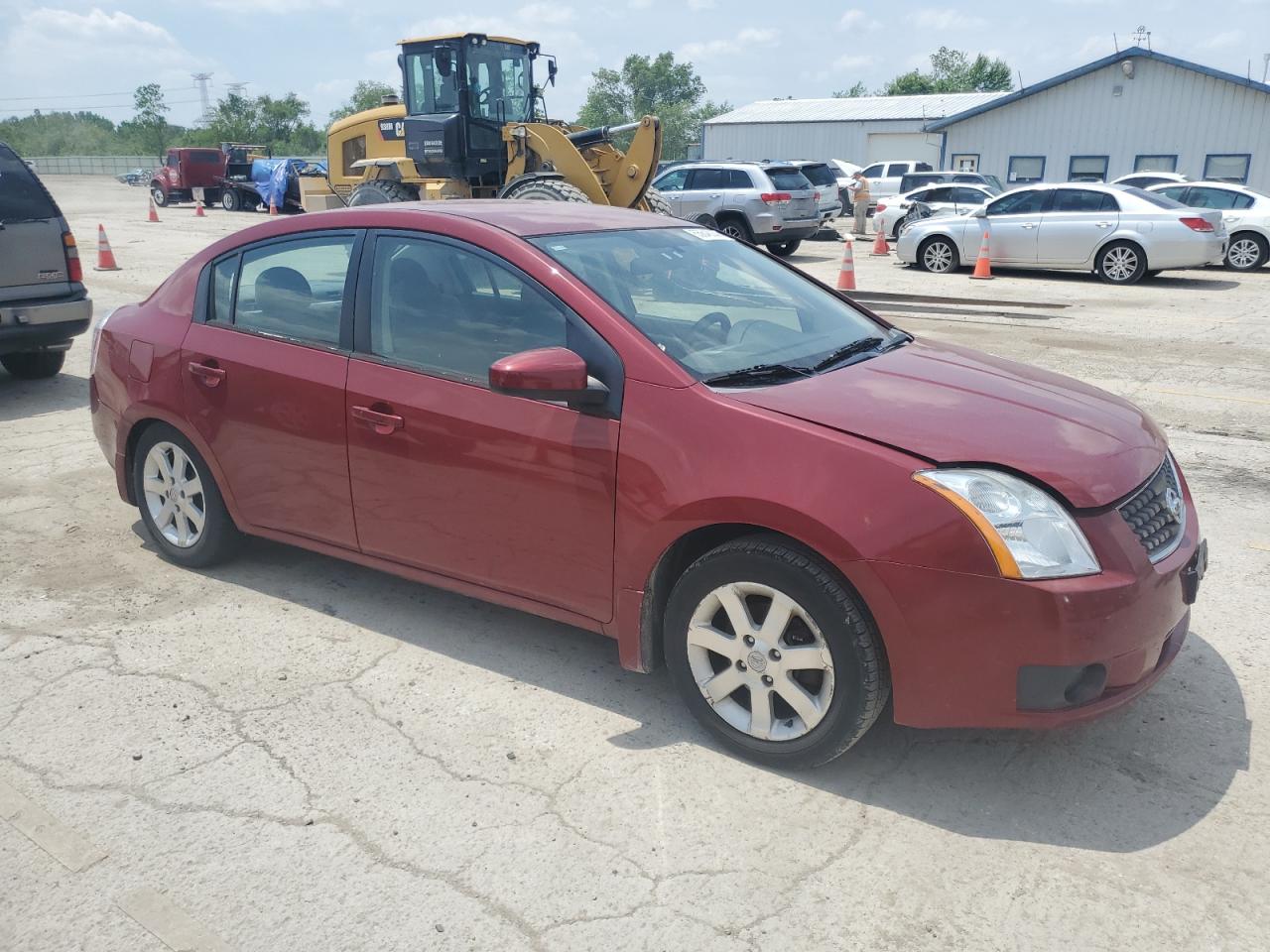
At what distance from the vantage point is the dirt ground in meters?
2.65

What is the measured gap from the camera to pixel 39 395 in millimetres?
8547

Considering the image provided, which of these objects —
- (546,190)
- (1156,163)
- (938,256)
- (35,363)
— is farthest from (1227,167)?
(35,363)

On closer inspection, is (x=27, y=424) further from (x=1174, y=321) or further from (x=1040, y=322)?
(x=1174, y=321)

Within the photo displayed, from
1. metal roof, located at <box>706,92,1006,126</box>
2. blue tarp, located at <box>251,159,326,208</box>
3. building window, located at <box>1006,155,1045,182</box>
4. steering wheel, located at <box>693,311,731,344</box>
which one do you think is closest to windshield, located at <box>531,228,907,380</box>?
steering wheel, located at <box>693,311,731,344</box>

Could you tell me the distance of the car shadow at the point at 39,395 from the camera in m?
8.02

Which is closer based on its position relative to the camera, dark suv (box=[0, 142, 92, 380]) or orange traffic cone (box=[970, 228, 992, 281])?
dark suv (box=[0, 142, 92, 380])

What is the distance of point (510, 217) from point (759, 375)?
121 centimetres

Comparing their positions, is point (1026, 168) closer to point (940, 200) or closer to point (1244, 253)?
point (940, 200)

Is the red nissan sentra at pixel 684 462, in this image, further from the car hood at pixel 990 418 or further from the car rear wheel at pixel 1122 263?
the car rear wheel at pixel 1122 263

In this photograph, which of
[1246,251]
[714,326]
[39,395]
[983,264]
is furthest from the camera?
[1246,251]

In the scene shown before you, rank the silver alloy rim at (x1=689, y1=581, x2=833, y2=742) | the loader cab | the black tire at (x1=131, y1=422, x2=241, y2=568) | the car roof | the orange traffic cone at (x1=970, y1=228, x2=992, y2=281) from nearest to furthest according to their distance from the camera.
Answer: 1. the silver alloy rim at (x1=689, y1=581, x2=833, y2=742)
2. the car roof
3. the black tire at (x1=131, y1=422, x2=241, y2=568)
4. the loader cab
5. the orange traffic cone at (x1=970, y1=228, x2=992, y2=281)

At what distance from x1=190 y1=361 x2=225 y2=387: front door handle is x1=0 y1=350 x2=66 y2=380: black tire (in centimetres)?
536

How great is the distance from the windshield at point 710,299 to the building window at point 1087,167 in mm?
33982

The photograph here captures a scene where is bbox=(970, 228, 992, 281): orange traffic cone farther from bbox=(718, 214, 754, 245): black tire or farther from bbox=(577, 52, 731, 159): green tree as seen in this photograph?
bbox=(577, 52, 731, 159): green tree
